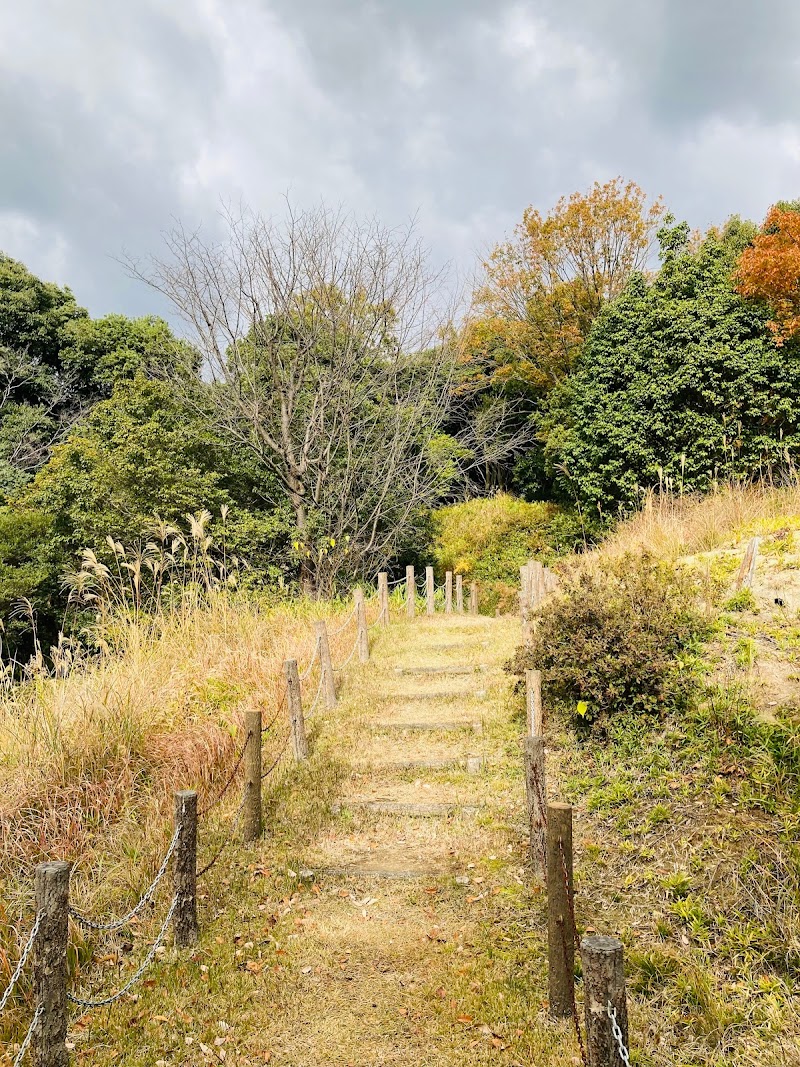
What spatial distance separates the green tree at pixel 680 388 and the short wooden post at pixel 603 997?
11.7m

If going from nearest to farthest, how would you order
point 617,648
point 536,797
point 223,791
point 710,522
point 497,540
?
point 536,797 < point 223,791 < point 617,648 < point 710,522 < point 497,540

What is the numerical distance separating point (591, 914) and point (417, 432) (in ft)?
42.3

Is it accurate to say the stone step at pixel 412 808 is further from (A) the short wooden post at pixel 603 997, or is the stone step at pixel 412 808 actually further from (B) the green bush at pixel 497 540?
(B) the green bush at pixel 497 540

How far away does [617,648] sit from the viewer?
5.58 meters

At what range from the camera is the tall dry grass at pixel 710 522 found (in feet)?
28.2

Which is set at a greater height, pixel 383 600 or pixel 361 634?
pixel 383 600

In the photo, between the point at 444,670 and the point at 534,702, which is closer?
the point at 534,702

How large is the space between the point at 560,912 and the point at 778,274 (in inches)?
553

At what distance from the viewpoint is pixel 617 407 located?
16.0 m

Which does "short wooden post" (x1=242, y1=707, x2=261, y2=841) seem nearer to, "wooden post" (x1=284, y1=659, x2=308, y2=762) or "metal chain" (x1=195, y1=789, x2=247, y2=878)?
"metal chain" (x1=195, y1=789, x2=247, y2=878)

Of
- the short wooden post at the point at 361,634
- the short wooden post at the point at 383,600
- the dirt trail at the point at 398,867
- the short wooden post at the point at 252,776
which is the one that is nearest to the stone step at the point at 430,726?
the dirt trail at the point at 398,867

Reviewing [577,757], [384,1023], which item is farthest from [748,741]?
[384,1023]

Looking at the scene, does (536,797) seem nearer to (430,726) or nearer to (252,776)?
(252,776)

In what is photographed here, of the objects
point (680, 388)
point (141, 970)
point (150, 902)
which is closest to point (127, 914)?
point (150, 902)
